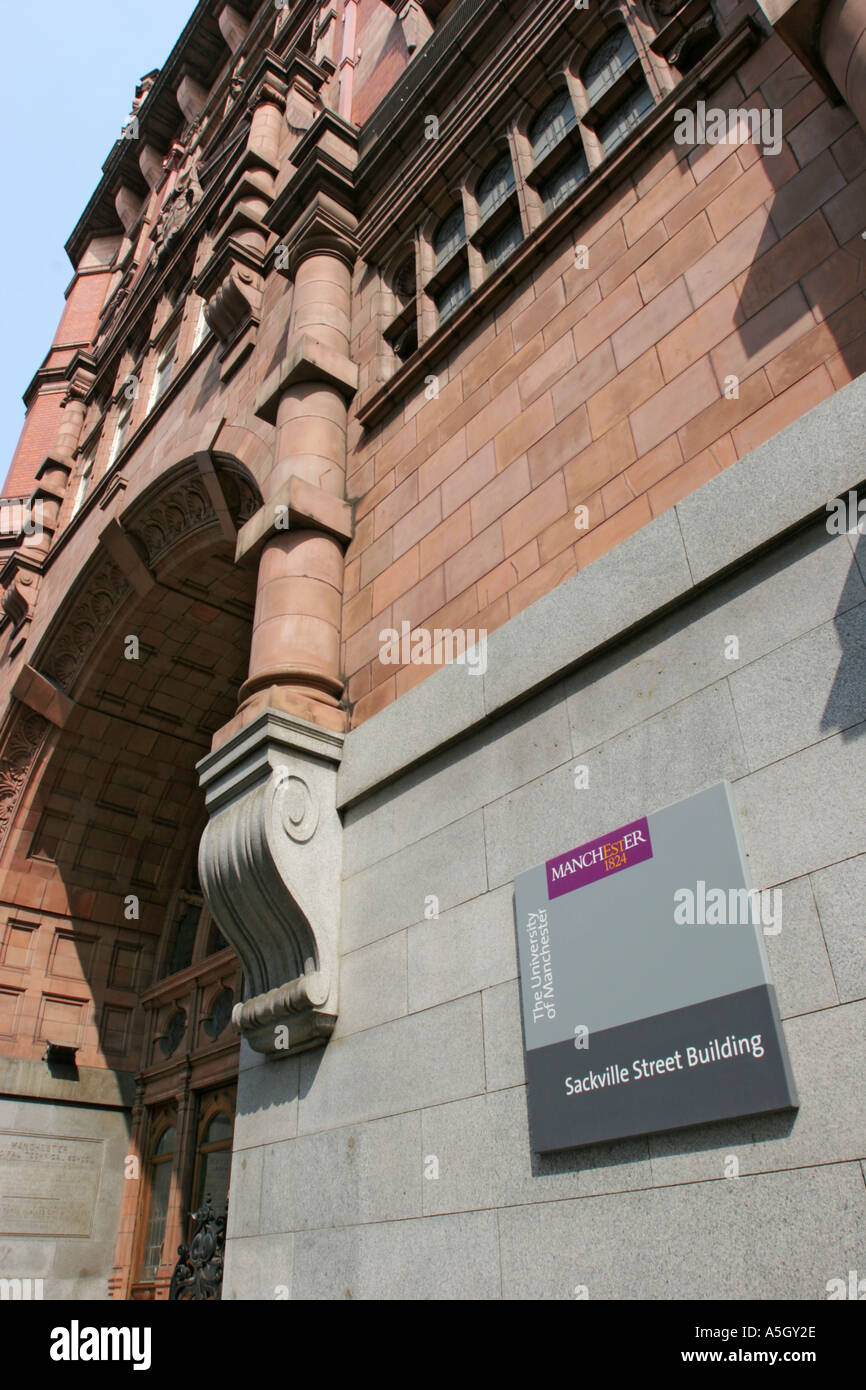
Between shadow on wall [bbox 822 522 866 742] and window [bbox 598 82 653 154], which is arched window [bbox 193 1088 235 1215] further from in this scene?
window [bbox 598 82 653 154]

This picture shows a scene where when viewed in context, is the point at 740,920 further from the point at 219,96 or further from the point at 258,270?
the point at 219,96

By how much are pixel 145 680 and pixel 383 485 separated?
770 cm

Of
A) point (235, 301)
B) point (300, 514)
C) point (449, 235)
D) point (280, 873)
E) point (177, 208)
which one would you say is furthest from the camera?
point (177, 208)

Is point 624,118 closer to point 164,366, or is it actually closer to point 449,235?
point 449,235

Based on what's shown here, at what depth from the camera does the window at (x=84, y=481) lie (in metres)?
18.7

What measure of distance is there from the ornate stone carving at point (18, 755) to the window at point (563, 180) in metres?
11.1

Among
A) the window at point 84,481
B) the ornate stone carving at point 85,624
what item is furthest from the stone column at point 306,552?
the window at point 84,481

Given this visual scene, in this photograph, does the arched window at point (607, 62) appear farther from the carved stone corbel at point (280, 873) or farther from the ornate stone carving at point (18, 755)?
the ornate stone carving at point (18, 755)

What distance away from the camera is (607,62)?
27.6 feet

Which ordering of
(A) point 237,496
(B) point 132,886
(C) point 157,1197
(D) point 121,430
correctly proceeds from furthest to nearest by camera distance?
1. (D) point 121,430
2. (B) point 132,886
3. (C) point 157,1197
4. (A) point 237,496

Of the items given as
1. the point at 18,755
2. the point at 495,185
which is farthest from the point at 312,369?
the point at 18,755

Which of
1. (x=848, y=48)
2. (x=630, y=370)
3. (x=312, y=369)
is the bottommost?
(x=630, y=370)

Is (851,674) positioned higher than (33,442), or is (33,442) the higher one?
(33,442)

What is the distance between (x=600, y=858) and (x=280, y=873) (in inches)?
101
